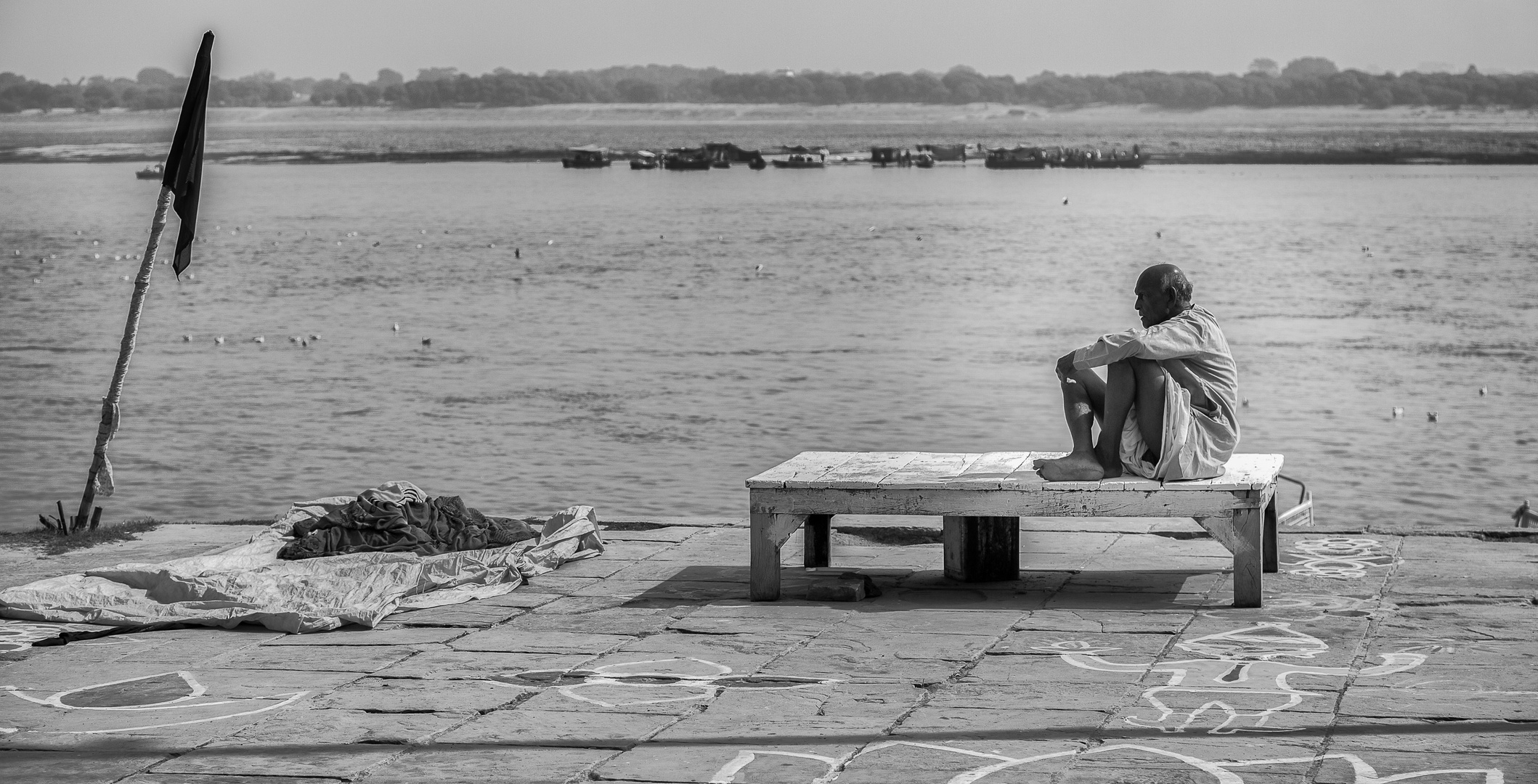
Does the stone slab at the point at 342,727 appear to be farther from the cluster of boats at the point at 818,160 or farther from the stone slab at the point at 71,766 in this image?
the cluster of boats at the point at 818,160

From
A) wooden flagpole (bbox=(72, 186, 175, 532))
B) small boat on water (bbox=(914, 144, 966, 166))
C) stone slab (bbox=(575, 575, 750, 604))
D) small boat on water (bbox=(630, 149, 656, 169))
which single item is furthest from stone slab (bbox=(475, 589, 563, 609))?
small boat on water (bbox=(914, 144, 966, 166))

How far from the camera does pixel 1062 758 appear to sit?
16.6 ft

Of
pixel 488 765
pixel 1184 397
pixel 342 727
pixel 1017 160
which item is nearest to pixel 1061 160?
pixel 1017 160

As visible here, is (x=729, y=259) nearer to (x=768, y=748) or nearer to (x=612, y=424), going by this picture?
(x=612, y=424)

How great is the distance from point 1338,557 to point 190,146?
21.0 ft

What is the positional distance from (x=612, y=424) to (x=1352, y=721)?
15.8 m

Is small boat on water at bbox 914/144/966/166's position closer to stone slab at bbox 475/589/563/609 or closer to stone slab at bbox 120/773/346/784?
Answer: stone slab at bbox 475/589/563/609

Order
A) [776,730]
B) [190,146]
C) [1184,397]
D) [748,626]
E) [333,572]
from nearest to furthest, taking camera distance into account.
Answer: [776,730] → [748,626] → [1184,397] → [333,572] → [190,146]

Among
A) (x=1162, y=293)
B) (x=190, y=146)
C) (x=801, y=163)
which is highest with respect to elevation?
(x=190, y=146)

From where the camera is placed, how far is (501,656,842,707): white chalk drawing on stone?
19.4ft

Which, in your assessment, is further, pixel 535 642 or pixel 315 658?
pixel 535 642

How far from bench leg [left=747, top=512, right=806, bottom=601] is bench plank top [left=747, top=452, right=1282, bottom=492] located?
0.51ft

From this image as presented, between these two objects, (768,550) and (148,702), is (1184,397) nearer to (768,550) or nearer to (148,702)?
(768,550)

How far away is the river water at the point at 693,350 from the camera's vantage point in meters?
18.3
